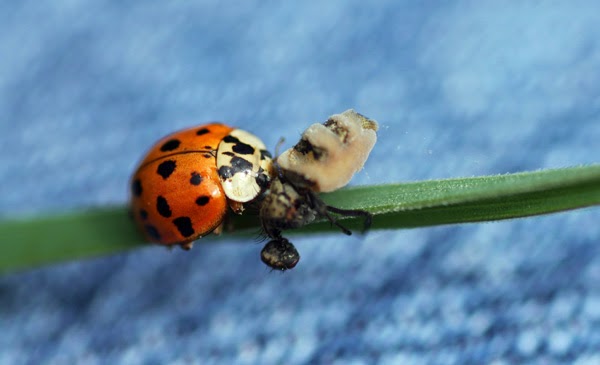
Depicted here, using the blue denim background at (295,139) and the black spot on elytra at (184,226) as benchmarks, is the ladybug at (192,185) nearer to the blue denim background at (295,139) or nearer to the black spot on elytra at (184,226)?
the black spot on elytra at (184,226)

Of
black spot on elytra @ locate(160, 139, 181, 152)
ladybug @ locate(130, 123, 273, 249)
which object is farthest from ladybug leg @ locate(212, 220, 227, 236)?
black spot on elytra @ locate(160, 139, 181, 152)

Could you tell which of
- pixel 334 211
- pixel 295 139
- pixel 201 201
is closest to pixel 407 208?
pixel 334 211

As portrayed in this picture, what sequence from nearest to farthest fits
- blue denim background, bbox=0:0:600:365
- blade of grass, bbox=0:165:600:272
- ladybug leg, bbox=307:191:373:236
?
blade of grass, bbox=0:165:600:272, ladybug leg, bbox=307:191:373:236, blue denim background, bbox=0:0:600:365

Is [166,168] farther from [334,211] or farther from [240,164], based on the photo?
[334,211]

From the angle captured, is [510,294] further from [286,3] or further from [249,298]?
[286,3]

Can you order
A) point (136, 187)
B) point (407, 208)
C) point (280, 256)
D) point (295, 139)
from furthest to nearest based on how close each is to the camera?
point (295, 139), point (136, 187), point (280, 256), point (407, 208)

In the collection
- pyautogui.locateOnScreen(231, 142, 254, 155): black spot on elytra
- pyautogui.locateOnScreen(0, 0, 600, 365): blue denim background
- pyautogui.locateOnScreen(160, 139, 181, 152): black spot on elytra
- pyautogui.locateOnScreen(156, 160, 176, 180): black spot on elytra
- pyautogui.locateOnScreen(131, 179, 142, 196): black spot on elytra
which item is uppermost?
pyautogui.locateOnScreen(160, 139, 181, 152): black spot on elytra

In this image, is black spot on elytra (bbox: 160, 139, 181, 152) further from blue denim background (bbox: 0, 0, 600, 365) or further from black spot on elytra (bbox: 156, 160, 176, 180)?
blue denim background (bbox: 0, 0, 600, 365)
